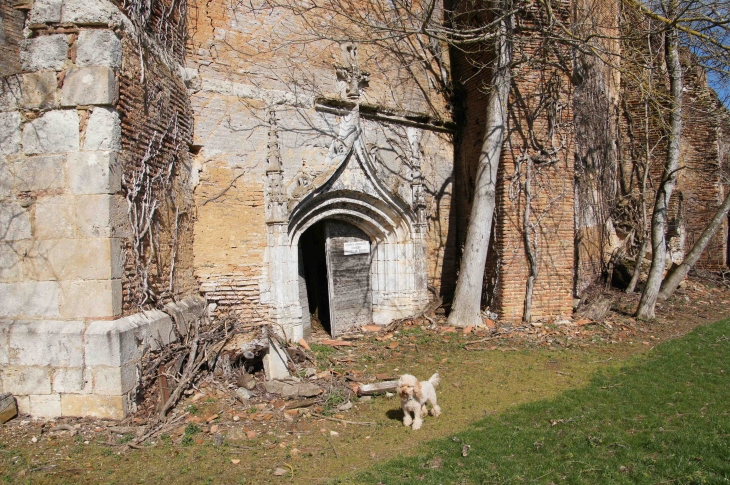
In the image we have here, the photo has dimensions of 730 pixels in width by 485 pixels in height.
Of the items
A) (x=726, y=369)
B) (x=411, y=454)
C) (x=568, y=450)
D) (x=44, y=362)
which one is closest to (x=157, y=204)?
(x=44, y=362)

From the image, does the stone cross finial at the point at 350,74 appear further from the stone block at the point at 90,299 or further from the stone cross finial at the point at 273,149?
the stone block at the point at 90,299

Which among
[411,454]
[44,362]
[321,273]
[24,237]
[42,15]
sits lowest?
[411,454]

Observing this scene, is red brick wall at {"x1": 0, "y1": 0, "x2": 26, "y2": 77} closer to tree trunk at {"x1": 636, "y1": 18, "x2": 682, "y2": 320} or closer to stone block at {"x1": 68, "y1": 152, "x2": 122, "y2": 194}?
stone block at {"x1": 68, "y1": 152, "x2": 122, "y2": 194}

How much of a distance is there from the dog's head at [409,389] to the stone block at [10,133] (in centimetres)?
466

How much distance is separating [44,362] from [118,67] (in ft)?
10.2

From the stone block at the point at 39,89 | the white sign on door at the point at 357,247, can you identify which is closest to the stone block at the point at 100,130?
the stone block at the point at 39,89

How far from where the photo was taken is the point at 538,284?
9.10 metres

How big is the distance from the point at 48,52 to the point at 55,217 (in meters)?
Answer: 1.71

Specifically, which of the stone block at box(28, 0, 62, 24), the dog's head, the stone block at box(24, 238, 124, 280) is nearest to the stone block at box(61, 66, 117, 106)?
the stone block at box(28, 0, 62, 24)

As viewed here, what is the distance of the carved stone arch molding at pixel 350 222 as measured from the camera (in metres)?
7.50

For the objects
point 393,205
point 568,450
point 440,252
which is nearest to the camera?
point 568,450

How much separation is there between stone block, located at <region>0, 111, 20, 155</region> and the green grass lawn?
473cm

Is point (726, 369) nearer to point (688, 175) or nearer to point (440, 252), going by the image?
point (440, 252)

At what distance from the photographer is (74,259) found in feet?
16.0
